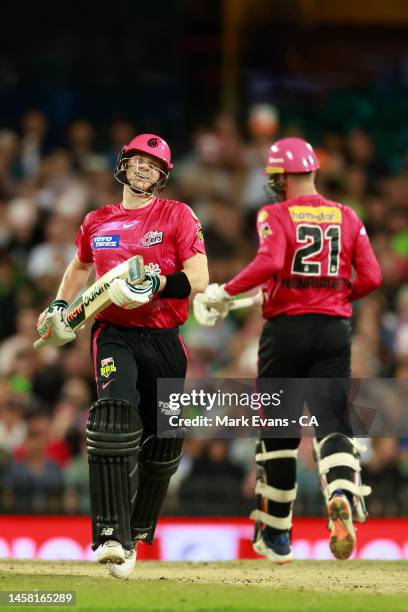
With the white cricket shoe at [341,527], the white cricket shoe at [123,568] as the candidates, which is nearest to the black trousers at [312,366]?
the white cricket shoe at [341,527]

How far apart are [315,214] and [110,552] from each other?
7.66ft

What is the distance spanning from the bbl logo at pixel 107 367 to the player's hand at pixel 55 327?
30 centimetres

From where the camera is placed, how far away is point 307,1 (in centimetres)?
1888

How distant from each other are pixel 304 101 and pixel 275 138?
84.0 inches

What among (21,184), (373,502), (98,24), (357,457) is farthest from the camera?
(98,24)

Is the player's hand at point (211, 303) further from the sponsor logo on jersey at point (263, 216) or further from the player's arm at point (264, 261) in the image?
the sponsor logo on jersey at point (263, 216)

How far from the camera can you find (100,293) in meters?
7.72

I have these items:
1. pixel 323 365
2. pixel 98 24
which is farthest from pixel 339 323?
pixel 98 24

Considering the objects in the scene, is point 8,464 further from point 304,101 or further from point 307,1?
point 307,1

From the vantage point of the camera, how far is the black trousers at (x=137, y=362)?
7824 mm

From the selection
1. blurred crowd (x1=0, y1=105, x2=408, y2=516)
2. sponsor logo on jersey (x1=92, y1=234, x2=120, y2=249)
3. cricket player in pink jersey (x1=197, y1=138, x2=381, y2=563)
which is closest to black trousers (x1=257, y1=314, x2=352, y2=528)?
cricket player in pink jersey (x1=197, y1=138, x2=381, y2=563)

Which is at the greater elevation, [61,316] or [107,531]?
[61,316]

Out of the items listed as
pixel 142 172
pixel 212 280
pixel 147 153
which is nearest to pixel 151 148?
pixel 147 153

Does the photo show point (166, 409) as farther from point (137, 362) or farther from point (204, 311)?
point (204, 311)
